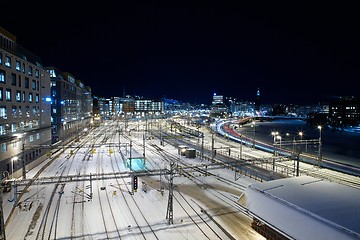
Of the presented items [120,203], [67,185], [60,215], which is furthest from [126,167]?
[60,215]

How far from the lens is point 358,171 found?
29562mm

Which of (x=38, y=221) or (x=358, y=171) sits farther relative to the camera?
(x=358, y=171)

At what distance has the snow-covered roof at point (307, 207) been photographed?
10.8 metres

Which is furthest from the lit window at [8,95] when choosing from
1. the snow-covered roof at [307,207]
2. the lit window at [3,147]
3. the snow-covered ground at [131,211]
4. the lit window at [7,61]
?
the snow-covered roof at [307,207]

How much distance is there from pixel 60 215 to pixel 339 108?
6633 inches

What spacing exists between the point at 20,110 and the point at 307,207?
31.7 metres

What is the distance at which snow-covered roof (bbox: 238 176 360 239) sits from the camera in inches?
424

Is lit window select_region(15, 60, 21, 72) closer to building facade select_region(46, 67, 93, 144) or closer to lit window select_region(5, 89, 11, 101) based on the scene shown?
lit window select_region(5, 89, 11, 101)

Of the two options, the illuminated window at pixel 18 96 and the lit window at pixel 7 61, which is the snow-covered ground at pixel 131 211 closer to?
the illuminated window at pixel 18 96

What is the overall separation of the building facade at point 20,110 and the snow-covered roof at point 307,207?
2275 centimetres

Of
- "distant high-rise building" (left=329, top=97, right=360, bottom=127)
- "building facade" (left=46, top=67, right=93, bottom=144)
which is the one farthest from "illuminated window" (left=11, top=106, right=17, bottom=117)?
"distant high-rise building" (left=329, top=97, right=360, bottom=127)

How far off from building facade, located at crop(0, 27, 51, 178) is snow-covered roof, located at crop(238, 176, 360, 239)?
74.6 ft

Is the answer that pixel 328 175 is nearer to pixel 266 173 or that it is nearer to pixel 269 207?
pixel 266 173

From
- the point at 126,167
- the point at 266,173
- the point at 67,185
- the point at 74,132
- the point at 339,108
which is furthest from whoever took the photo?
the point at 339,108
